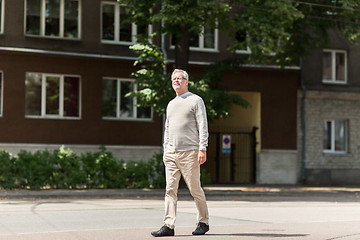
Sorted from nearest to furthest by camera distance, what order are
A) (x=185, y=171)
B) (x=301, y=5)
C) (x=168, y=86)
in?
(x=185, y=171) < (x=168, y=86) < (x=301, y=5)

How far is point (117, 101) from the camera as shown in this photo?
25.3m

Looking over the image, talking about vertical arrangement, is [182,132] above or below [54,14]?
below

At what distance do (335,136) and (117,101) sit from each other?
10511mm

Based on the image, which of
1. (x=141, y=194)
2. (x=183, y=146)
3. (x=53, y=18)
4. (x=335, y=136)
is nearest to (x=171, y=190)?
(x=183, y=146)

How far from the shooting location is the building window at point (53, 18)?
79.0 ft

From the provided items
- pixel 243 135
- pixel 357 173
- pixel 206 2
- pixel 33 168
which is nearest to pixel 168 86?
pixel 206 2

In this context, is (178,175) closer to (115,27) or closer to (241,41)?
(241,41)

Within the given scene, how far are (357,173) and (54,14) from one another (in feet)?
50.3

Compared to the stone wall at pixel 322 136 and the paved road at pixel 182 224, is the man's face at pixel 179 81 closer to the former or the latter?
the paved road at pixel 182 224

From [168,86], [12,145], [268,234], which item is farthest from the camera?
[12,145]

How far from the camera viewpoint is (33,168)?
19234mm

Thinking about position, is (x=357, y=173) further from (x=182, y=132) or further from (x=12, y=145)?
(x=182, y=132)

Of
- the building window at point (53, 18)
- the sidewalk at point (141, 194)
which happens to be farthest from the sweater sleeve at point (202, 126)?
the building window at point (53, 18)

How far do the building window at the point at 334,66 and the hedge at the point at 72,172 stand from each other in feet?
35.3
